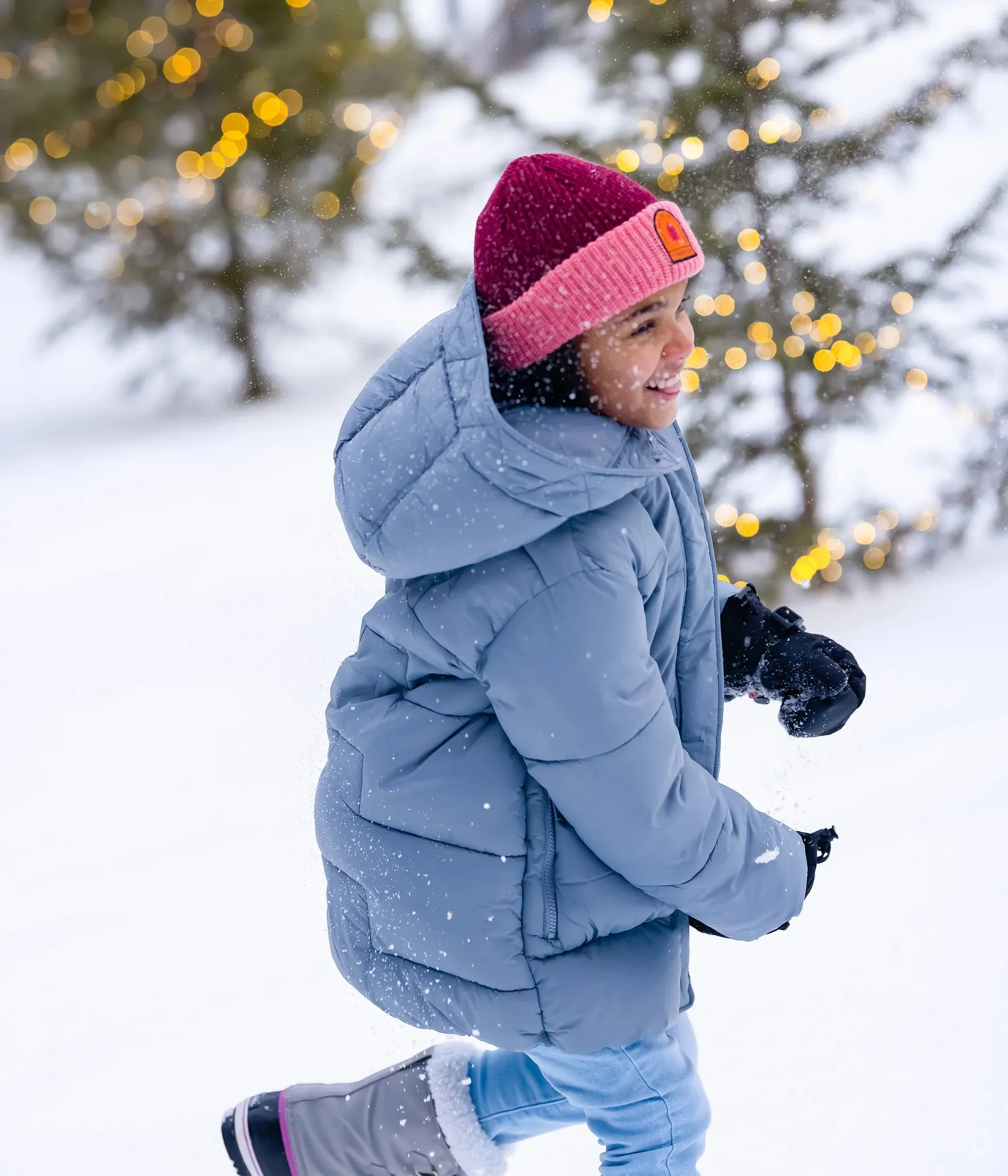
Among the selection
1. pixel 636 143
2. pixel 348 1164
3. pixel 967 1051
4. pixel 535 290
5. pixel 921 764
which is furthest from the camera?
pixel 636 143

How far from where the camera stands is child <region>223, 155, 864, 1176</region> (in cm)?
116

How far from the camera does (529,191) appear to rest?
1222mm

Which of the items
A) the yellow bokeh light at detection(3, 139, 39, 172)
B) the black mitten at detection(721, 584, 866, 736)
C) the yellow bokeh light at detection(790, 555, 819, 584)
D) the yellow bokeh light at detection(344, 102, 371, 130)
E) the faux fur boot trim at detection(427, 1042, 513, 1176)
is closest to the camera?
the black mitten at detection(721, 584, 866, 736)

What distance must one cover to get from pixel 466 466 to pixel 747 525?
105 inches

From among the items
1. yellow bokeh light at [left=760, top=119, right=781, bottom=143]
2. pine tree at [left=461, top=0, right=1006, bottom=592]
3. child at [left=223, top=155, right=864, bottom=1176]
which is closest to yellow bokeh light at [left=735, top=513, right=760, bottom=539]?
pine tree at [left=461, top=0, right=1006, bottom=592]

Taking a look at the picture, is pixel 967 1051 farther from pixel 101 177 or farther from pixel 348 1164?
pixel 101 177

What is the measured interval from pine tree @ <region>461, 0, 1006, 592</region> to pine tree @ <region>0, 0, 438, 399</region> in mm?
3009

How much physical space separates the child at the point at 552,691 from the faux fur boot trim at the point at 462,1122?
221 millimetres

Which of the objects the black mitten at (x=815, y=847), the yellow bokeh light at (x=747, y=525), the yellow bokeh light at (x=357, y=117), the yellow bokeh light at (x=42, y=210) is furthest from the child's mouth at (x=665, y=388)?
the yellow bokeh light at (x=42, y=210)

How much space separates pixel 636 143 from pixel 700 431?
87 centimetres

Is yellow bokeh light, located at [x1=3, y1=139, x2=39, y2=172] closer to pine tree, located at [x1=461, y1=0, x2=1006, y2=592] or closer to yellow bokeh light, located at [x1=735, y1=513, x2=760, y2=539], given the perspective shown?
pine tree, located at [x1=461, y1=0, x2=1006, y2=592]

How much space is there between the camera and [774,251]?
3609 millimetres

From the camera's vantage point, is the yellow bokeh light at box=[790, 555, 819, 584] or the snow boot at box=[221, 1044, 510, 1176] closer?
the snow boot at box=[221, 1044, 510, 1176]

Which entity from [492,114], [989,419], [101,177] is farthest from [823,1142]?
[101,177]
